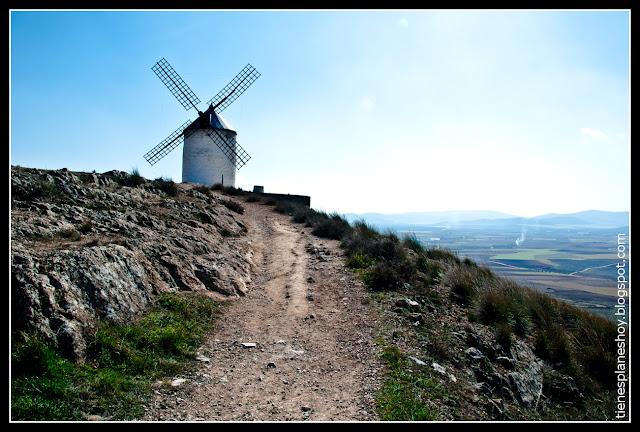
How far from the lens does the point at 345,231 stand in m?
20.9

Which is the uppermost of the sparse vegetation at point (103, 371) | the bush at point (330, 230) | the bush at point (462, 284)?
the bush at point (330, 230)

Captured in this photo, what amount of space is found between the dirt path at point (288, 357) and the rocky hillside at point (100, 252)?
1596 mm

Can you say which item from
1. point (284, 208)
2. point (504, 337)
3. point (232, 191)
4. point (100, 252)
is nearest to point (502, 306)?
point (504, 337)

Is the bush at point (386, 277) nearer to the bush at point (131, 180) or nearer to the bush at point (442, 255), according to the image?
the bush at point (442, 255)

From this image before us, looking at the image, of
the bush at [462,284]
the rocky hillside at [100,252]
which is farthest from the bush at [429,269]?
the rocky hillside at [100,252]

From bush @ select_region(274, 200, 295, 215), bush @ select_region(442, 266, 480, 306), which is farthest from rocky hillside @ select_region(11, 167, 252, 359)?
bush @ select_region(274, 200, 295, 215)

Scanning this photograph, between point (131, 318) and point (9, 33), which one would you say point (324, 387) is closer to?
point (131, 318)

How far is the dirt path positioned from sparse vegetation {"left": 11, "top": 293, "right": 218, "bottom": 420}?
40cm

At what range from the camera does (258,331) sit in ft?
33.0

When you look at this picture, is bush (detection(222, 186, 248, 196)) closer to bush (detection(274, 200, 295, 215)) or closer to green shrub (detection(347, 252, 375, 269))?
bush (detection(274, 200, 295, 215))

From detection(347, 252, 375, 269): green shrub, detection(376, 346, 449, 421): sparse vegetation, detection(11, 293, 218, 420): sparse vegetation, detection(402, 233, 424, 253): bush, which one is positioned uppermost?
detection(402, 233, 424, 253): bush

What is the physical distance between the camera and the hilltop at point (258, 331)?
693 cm

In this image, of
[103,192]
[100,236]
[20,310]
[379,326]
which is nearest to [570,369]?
[379,326]

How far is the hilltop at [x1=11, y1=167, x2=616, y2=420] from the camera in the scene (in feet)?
22.7
